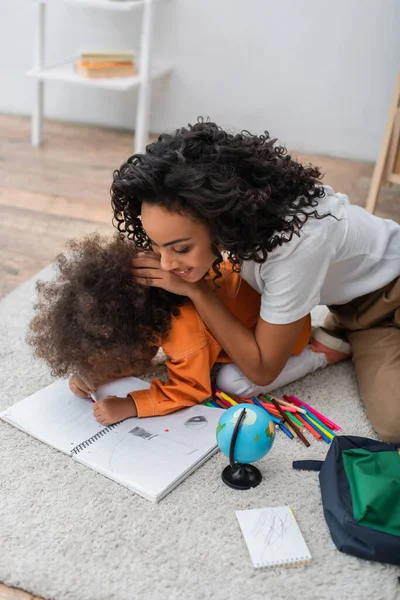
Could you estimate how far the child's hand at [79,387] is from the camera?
138cm

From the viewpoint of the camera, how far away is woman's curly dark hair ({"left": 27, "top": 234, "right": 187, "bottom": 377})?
125cm

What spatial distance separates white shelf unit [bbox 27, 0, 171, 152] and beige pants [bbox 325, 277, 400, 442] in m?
1.33

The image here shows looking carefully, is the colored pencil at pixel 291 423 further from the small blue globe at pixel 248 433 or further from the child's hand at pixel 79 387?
the child's hand at pixel 79 387

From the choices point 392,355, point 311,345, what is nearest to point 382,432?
point 392,355

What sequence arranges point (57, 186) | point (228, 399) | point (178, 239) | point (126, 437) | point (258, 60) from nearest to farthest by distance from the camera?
point (178, 239)
point (126, 437)
point (228, 399)
point (57, 186)
point (258, 60)

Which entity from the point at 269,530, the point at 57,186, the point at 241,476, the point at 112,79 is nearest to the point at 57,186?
the point at 57,186

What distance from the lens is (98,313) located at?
124 centimetres

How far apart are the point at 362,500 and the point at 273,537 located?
0.49ft

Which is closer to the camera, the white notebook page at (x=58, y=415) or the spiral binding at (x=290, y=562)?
the spiral binding at (x=290, y=562)

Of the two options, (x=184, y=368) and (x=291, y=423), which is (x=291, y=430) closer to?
(x=291, y=423)

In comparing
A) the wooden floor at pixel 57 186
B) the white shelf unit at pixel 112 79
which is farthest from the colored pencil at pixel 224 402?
the white shelf unit at pixel 112 79

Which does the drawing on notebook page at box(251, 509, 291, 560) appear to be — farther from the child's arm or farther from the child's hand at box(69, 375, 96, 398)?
the child's hand at box(69, 375, 96, 398)

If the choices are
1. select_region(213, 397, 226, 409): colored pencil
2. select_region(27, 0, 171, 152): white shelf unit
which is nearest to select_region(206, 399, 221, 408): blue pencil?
select_region(213, 397, 226, 409): colored pencil

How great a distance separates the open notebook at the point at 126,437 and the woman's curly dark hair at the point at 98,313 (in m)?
0.09
